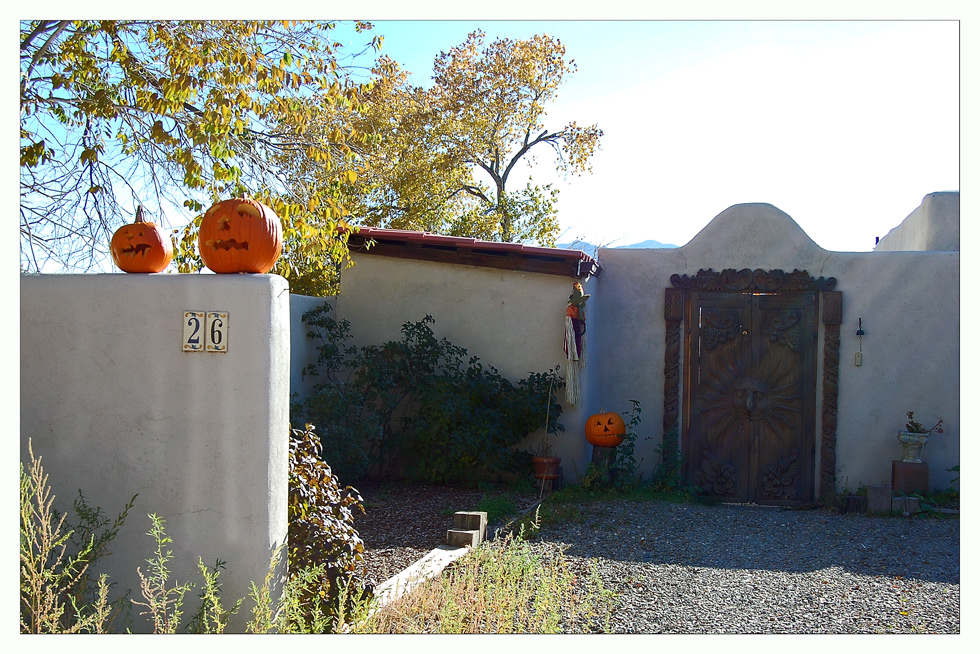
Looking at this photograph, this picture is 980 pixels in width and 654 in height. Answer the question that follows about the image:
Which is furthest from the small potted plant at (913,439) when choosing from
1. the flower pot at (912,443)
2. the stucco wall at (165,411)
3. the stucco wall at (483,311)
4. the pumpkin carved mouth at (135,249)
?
the pumpkin carved mouth at (135,249)

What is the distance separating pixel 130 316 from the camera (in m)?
3.72

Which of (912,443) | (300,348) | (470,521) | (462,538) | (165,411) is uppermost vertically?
(300,348)

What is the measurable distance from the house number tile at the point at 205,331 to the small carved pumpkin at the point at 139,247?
781 mm

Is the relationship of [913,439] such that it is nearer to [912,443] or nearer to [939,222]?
[912,443]

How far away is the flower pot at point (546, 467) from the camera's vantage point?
802cm

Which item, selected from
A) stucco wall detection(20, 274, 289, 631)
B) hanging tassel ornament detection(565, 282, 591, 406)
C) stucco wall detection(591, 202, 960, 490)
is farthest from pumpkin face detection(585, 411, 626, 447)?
stucco wall detection(20, 274, 289, 631)

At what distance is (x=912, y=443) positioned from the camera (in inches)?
326

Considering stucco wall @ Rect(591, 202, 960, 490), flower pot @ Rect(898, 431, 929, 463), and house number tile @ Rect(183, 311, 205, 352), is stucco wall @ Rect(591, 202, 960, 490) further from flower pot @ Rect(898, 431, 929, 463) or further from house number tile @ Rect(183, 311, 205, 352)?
house number tile @ Rect(183, 311, 205, 352)

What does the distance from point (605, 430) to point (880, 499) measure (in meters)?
2.94

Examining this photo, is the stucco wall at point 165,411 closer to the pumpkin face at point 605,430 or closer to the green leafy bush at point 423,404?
the green leafy bush at point 423,404

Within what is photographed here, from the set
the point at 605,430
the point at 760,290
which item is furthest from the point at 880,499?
the point at 605,430

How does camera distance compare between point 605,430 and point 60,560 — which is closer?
point 60,560

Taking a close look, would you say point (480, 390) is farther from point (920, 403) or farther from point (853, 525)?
point (920, 403)

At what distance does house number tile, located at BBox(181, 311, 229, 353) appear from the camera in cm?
358
